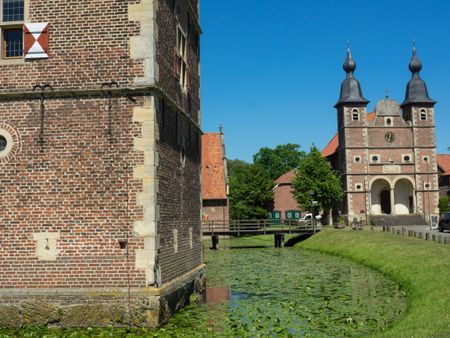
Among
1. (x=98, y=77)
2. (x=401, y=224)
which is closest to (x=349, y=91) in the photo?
(x=401, y=224)

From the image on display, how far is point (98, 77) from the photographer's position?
10.7 metres

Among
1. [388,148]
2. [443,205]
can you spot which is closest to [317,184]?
[388,148]

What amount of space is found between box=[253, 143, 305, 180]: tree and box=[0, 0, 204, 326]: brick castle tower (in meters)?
77.0

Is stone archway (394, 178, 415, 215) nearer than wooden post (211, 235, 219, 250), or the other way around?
wooden post (211, 235, 219, 250)

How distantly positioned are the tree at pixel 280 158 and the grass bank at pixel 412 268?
52.2 meters

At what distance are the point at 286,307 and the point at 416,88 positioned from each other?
4473 cm

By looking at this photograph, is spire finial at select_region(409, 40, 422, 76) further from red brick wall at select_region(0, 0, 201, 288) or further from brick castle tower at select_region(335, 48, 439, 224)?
red brick wall at select_region(0, 0, 201, 288)

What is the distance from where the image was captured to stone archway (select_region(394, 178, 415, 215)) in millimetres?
52938

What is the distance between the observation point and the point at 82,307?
33.4ft

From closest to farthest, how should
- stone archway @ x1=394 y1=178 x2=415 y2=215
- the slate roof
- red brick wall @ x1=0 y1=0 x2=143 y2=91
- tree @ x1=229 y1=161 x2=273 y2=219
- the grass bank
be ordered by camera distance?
the grass bank
red brick wall @ x1=0 y1=0 x2=143 y2=91
the slate roof
stone archway @ x1=394 y1=178 x2=415 y2=215
tree @ x1=229 y1=161 x2=273 y2=219

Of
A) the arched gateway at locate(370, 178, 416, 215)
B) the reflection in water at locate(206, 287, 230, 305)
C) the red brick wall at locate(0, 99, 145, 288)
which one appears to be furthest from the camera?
the arched gateway at locate(370, 178, 416, 215)

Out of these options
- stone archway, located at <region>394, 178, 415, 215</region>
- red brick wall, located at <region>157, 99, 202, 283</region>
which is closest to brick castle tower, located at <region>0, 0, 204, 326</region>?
red brick wall, located at <region>157, 99, 202, 283</region>

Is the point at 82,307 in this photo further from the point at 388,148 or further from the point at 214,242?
the point at 388,148

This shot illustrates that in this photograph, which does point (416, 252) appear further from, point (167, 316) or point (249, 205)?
point (249, 205)
